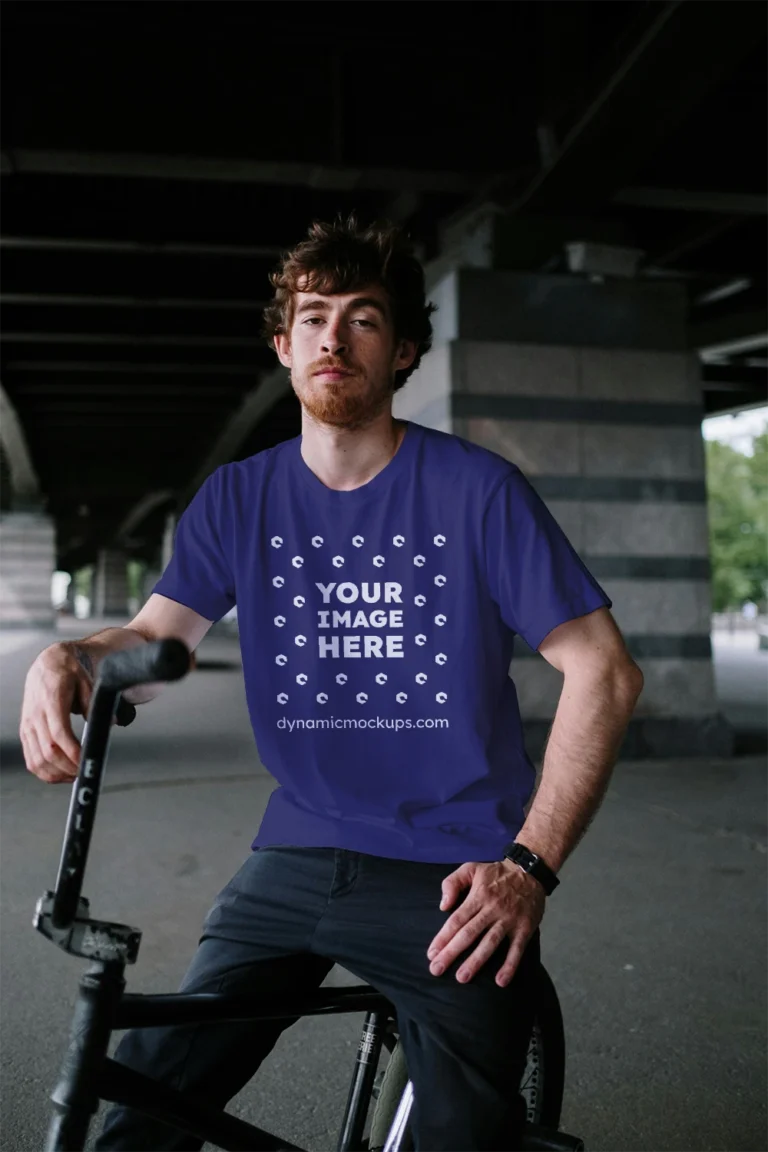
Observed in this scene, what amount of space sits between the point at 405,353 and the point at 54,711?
3.32 ft

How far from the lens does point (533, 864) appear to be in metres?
1.85

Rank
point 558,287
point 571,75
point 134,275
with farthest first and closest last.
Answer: point 134,275, point 558,287, point 571,75

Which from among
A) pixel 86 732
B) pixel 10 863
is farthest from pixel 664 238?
pixel 86 732

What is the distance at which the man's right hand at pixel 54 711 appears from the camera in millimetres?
1783

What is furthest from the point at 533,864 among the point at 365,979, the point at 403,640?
the point at 403,640

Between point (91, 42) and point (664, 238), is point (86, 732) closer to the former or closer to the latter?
point (91, 42)

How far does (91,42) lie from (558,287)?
4.14 meters

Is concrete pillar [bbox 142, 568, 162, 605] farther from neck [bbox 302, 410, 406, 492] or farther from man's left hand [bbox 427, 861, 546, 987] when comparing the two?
man's left hand [bbox 427, 861, 546, 987]

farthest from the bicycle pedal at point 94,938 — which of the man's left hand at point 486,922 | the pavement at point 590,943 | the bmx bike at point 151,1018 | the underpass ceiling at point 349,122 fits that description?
the underpass ceiling at point 349,122

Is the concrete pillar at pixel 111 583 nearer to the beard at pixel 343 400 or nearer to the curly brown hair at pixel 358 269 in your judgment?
the curly brown hair at pixel 358 269

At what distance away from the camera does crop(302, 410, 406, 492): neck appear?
2.18 m

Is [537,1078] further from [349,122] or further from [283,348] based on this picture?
[349,122]

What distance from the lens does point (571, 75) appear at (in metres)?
8.55

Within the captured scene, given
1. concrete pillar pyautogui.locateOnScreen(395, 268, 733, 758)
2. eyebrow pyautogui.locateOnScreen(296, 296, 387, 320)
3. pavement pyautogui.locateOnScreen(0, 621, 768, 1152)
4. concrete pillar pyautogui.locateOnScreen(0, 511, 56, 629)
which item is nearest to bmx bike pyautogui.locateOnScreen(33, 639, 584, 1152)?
eyebrow pyautogui.locateOnScreen(296, 296, 387, 320)
